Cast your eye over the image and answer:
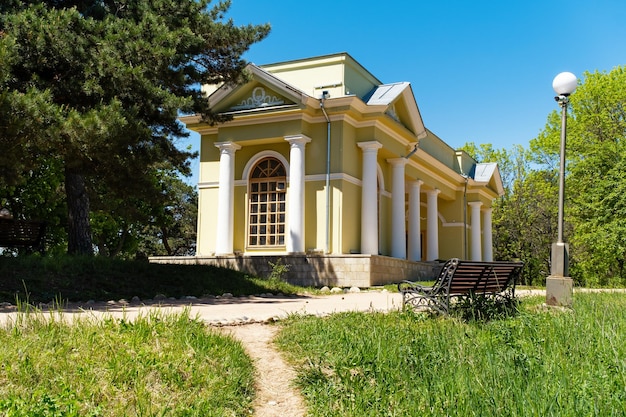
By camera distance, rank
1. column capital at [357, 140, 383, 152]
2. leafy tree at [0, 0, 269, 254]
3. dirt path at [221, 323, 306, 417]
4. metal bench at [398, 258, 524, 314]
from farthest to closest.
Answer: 1. column capital at [357, 140, 383, 152]
2. leafy tree at [0, 0, 269, 254]
3. metal bench at [398, 258, 524, 314]
4. dirt path at [221, 323, 306, 417]

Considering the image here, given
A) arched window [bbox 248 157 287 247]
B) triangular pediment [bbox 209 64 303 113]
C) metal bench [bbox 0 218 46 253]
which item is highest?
triangular pediment [bbox 209 64 303 113]

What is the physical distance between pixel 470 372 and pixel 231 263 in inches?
586

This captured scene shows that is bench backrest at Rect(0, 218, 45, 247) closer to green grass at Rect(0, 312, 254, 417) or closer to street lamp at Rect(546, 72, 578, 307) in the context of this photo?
green grass at Rect(0, 312, 254, 417)

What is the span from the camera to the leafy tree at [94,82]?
36.1ft

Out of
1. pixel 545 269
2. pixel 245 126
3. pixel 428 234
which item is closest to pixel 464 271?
pixel 245 126

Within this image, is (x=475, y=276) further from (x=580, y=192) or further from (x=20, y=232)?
(x=580, y=192)

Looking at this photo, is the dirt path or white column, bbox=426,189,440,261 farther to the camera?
white column, bbox=426,189,440,261

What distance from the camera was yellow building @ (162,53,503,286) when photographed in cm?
1894

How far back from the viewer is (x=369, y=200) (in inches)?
774

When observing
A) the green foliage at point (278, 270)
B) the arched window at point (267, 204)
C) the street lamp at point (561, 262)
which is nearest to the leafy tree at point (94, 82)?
the green foliage at point (278, 270)

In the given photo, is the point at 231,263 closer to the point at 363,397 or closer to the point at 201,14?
the point at 201,14

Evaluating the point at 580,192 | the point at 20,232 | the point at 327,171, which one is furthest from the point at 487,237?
the point at 20,232

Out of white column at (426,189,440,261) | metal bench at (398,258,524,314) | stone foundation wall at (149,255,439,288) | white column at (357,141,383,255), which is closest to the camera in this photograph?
metal bench at (398,258,524,314)

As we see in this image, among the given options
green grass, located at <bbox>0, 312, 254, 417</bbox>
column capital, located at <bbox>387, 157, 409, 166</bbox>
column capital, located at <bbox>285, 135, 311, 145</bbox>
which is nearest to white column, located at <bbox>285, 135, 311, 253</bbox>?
column capital, located at <bbox>285, 135, 311, 145</bbox>
